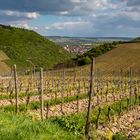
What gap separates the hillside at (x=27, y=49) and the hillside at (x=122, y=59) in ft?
124

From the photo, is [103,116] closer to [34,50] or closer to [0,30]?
[34,50]

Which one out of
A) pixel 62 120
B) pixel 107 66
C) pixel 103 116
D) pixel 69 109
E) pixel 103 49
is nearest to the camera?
pixel 62 120

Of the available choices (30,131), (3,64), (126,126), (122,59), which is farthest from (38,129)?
(3,64)

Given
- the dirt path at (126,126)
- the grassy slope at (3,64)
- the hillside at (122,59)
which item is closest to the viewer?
the dirt path at (126,126)

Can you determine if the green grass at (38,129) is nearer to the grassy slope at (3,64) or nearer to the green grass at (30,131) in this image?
the green grass at (30,131)

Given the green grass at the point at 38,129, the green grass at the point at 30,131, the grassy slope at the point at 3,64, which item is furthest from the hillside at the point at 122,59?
the green grass at the point at 30,131

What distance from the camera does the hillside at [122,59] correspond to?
6881 cm

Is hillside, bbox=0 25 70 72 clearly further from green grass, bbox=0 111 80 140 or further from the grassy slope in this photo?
green grass, bbox=0 111 80 140

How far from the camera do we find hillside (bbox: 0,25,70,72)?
125m

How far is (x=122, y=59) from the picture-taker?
73875 mm

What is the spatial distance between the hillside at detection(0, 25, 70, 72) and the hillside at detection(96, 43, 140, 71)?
3784cm

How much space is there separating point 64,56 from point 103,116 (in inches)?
4915

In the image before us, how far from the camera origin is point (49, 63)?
420ft

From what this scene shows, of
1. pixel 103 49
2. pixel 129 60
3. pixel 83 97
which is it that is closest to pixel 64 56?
pixel 103 49
